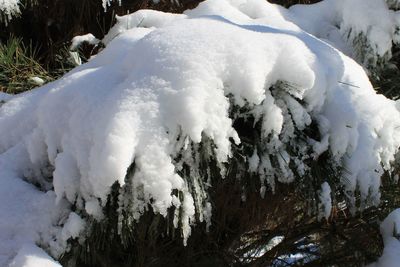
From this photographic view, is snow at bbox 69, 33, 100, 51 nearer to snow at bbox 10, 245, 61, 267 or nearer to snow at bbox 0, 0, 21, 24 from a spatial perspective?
snow at bbox 0, 0, 21, 24

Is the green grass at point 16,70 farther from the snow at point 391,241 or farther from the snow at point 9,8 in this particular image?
the snow at point 391,241

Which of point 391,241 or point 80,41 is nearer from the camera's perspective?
point 391,241

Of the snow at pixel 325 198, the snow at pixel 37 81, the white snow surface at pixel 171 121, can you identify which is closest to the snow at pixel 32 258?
A: the white snow surface at pixel 171 121

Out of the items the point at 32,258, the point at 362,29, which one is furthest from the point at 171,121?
the point at 362,29

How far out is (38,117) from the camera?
5.30ft

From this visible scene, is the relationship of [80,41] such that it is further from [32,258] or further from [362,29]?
[32,258]

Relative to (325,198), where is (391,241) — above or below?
below

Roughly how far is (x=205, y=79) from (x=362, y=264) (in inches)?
38.6

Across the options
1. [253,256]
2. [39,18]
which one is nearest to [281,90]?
[253,256]

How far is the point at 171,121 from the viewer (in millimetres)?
1353

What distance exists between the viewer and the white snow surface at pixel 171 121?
52.6 inches

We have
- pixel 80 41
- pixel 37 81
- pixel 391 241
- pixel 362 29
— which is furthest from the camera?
pixel 80 41

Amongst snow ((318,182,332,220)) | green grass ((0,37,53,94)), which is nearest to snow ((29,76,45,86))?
green grass ((0,37,53,94))

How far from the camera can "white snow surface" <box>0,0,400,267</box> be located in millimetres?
1336
